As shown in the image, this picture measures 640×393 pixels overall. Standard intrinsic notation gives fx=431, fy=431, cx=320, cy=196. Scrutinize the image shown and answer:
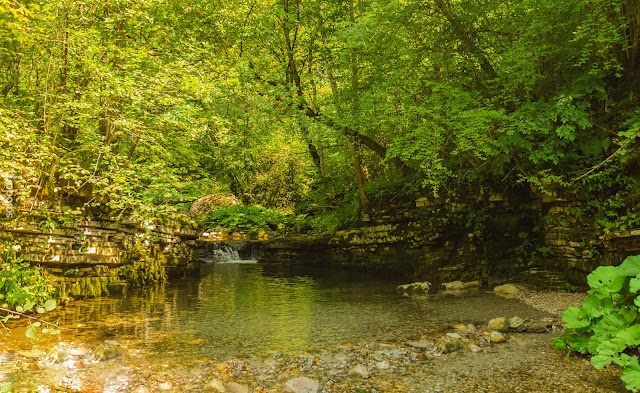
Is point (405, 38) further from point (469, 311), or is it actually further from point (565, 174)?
point (469, 311)

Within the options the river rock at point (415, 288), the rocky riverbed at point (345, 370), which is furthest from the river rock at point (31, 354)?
the river rock at point (415, 288)

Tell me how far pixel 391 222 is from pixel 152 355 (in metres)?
10.6

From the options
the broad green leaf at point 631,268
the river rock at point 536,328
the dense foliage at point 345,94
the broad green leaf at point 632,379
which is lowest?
the river rock at point 536,328

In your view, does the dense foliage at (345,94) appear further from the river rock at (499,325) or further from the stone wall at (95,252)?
the river rock at (499,325)

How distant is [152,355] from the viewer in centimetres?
626

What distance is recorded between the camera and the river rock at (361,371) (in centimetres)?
553

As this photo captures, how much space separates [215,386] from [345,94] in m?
10.8

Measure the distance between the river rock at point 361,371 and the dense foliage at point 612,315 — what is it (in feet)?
8.35

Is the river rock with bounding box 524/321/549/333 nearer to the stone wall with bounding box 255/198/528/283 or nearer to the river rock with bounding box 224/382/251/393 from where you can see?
the river rock with bounding box 224/382/251/393

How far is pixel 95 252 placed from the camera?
10.6m

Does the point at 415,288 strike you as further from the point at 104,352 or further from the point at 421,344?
the point at 104,352

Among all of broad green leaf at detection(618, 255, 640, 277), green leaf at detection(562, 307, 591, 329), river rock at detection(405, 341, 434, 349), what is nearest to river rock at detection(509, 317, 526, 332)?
river rock at detection(405, 341, 434, 349)

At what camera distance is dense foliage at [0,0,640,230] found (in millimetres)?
8539

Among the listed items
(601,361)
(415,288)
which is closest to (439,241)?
(415,288)
